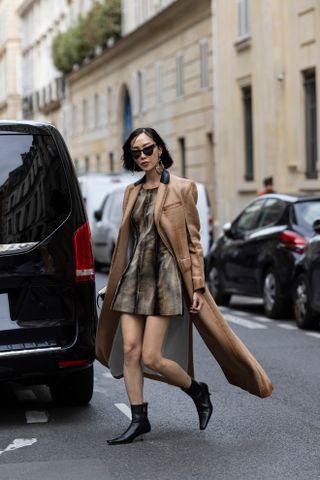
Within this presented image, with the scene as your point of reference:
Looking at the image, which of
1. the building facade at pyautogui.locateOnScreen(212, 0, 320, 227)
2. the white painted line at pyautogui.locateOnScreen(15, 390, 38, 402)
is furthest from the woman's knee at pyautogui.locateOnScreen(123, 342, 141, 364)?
the building facade at pyautogui.locateOnScreen(212, 0, 320, 227)

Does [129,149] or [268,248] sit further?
[268,248]

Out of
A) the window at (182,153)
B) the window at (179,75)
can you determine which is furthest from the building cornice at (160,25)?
the window at (182,153)

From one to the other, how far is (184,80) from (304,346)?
85.3 feet

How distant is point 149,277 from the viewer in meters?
8.03

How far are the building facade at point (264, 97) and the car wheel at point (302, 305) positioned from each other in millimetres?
12514

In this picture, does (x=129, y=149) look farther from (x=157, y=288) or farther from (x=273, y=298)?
(x=273, y=298)

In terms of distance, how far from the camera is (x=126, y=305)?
8.00 metres

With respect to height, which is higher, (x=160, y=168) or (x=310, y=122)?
(x=310, y=122)

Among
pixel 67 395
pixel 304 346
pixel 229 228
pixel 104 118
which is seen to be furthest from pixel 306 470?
pixel 104 118

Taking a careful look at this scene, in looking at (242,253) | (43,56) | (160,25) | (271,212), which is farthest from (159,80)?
(43,56)

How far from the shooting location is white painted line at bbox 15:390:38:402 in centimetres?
1022

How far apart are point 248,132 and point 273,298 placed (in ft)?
56.8

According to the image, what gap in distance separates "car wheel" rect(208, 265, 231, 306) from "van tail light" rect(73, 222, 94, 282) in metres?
10.0

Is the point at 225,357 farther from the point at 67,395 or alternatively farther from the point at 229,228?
the point at 229,228
